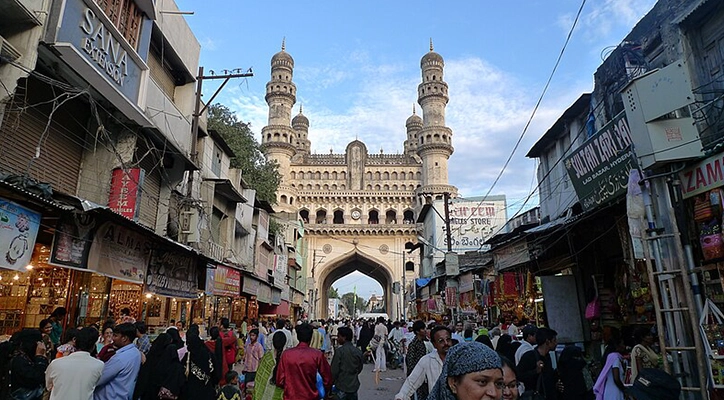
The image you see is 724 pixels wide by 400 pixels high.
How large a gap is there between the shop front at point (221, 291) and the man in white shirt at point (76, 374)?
27.1 ft

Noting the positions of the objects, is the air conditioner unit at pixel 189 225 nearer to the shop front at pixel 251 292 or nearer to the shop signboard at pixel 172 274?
the shop signboard at pixel 172 274

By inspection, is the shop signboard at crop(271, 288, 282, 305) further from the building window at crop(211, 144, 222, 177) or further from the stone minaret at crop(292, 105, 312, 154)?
the stone minaret at crop(292, 105, 312, 154)

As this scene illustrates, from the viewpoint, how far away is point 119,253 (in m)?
6.84

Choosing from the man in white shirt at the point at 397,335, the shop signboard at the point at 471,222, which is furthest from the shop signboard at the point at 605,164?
the shop signboard at the point at 471,222

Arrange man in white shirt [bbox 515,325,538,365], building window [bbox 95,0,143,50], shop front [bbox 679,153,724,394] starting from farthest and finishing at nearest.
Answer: building window [bbox 95,0,143,50], man in white shirt [bbox 515,325,538,365], shop front [bbox 679,153,724,394]

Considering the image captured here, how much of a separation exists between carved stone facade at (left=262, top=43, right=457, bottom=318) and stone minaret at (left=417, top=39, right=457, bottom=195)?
10 centimetres

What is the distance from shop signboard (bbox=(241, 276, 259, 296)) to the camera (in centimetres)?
1529

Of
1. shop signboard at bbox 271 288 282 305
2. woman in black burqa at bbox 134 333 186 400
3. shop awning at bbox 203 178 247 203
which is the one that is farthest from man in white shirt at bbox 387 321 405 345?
woman in black burqa at bbox 134 333 186 400

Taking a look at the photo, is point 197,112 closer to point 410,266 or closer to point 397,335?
point 397,335

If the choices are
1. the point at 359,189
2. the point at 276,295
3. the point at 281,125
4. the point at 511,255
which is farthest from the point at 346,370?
the point at 359,189

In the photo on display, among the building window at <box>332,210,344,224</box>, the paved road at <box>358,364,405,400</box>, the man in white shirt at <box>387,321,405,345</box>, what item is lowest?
the paved road at <box>358,364,405,400</box>

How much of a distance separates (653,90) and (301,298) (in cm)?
3432

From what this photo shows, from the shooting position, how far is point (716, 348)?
3.91 metres

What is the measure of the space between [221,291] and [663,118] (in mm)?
11138
